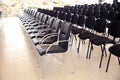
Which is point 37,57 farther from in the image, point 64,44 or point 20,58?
point 64,44

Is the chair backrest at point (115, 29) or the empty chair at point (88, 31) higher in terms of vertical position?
the chair backrest at point (115, 29)

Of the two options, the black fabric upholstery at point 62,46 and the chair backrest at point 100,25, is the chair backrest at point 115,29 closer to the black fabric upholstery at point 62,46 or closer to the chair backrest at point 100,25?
the chair backrest at point 100,25

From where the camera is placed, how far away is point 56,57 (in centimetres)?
431

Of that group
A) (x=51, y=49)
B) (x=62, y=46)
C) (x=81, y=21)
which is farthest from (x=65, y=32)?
(x=81, y=21)

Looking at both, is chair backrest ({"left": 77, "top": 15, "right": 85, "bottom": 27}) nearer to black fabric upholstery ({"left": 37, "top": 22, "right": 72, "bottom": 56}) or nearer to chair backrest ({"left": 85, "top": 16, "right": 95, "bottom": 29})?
chair backrest ({"left": 85, "top": 16, "right": 95, "bottom": 29})

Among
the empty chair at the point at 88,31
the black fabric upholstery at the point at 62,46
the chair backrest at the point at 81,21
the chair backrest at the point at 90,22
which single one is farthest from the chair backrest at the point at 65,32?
the chair backrest at the point at 81,21

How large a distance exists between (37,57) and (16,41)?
199cm

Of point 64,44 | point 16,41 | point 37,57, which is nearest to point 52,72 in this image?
point 64,44

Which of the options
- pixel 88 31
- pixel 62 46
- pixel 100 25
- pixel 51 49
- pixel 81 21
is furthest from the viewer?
pixel 81 21

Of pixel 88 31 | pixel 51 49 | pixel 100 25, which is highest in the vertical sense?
pixel 100 25

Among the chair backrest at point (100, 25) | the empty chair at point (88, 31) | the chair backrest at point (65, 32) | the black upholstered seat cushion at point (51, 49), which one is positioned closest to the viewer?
the black upholstered seat cushion at point (51, 49)

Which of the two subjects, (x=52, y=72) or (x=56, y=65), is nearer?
(x=52, y=72)

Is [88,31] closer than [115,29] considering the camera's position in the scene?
No

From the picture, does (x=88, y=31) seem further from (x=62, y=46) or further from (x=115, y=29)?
(x=62, y=46)
